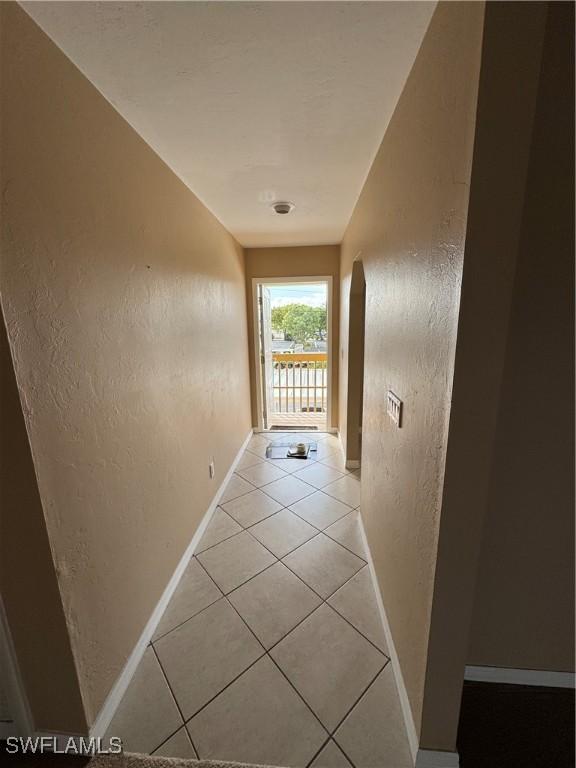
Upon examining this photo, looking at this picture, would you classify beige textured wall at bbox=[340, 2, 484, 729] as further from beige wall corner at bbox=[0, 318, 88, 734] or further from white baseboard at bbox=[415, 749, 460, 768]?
beige wall corner at bbox=[0, 318, 88, 734]

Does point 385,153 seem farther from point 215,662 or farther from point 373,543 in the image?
point 215,662

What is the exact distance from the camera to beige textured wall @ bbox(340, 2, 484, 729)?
27.2 inches

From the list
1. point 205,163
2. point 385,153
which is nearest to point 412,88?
point 385,153

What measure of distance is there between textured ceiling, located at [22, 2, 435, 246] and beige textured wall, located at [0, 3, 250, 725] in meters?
0.11

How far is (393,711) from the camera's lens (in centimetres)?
108

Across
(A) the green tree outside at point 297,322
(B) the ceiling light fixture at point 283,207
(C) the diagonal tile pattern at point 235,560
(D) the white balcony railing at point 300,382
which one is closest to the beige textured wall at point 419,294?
(C) the diagonal tile pattern at point 235,560

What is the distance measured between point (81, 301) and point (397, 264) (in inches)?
45.5

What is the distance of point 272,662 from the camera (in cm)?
125


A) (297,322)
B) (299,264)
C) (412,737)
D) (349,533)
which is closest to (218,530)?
(349,533)

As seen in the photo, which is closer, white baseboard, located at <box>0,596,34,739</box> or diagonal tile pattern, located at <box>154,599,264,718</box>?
white baseboard, located at <box>0,596,34,739</box>

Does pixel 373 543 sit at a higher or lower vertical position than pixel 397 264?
lower

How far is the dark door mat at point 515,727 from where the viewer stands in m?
0.94

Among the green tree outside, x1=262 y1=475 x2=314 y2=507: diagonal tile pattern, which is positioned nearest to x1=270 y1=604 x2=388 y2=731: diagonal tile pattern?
x1=262 y1=475 x2=314 y2=507: diagonal tile pattern

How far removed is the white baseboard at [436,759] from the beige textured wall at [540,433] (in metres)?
0.33
